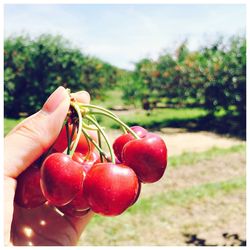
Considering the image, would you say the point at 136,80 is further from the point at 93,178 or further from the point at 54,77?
the point at 93,178

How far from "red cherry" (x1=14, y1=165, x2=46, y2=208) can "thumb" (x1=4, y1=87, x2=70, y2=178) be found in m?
0.02

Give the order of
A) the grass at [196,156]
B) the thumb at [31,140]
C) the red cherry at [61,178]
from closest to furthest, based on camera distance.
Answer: the red cherry at [61,178] → the thumb at [31,140] → the grass at [196,156]

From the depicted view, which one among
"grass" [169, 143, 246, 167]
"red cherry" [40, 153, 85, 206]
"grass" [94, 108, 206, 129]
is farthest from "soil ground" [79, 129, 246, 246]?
"grass" [94, 108, 206, 129]

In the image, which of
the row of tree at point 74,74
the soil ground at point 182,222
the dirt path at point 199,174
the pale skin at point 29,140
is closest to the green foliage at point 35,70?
the row of tree at point 74,74

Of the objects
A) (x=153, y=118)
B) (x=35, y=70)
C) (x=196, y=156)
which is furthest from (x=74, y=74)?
(x=196, y=156)

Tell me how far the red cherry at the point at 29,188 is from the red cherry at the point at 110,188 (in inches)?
9.3

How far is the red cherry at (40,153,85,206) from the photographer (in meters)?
1.14

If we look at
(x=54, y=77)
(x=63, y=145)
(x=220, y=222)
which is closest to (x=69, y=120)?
(x=63, y=145)

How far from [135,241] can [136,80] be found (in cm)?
1247

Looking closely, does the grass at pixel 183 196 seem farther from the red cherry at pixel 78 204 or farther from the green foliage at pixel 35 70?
→ the green foliage at pixel 35 70

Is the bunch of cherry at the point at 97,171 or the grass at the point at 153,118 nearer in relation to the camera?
the bunch of cherry at the point at 97,171

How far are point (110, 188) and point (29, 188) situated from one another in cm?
34

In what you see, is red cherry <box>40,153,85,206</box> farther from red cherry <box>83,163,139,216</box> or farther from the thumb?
the thumb

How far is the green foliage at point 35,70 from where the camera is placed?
11953mm
